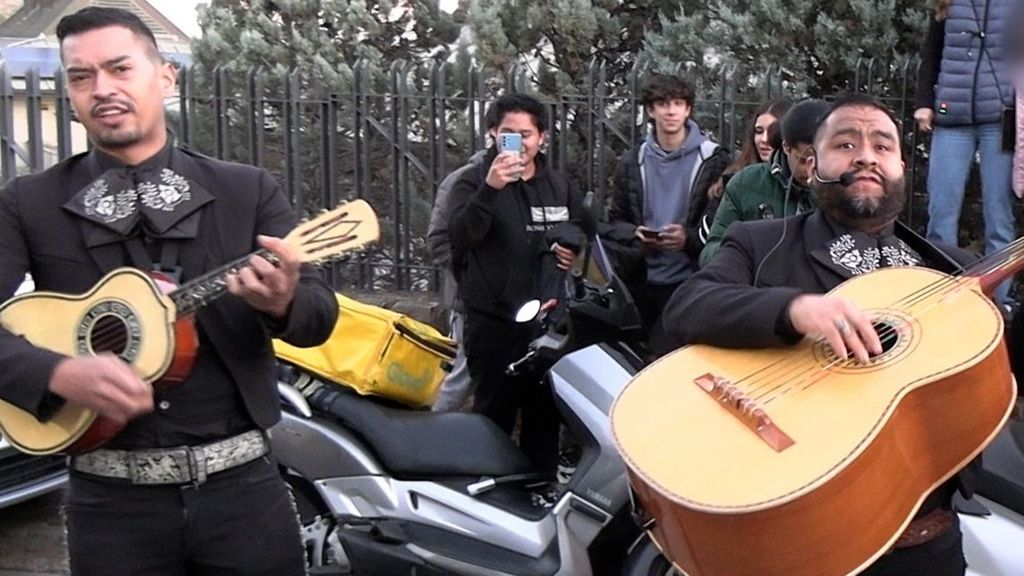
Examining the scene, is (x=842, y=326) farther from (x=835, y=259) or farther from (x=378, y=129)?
(x=378, y=129)

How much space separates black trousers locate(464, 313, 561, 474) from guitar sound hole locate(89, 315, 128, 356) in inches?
94.8

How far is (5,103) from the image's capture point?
723 centimetres

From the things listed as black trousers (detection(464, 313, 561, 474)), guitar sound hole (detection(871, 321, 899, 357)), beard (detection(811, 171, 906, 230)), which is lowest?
black trousers (detection(464, 313, 561, 474))

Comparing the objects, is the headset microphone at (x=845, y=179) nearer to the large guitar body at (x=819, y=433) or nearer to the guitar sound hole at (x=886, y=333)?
the large guitar body at (x=819, y=433)

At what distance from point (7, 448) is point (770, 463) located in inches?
148

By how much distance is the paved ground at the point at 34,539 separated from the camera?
4.90 m

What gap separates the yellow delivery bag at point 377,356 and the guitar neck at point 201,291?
1.66 m

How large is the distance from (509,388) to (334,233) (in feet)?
8.10

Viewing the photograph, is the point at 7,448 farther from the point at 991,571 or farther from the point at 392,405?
the point at 991,571

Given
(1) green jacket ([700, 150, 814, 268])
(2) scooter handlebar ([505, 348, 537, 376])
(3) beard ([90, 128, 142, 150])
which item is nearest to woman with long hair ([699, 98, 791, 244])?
(1) green jacket ([700, 150, 814, 268])

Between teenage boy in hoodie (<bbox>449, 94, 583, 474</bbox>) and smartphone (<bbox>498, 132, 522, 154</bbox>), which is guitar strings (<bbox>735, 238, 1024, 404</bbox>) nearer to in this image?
teenage boy in hoodie (<bbox>449, 94, 583, 474</bbox>)

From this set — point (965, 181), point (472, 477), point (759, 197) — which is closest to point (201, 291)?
point (472, 477)

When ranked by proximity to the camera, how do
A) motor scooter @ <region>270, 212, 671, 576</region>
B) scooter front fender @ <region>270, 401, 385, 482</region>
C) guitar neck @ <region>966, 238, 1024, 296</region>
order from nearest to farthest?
guitar neck @ <region>966, 238, 1024, 296</region>
motor scooter @ <region>270, 212, 671, 576</region>
scooter front fender @ <region>270, 401, 385, 482</region>

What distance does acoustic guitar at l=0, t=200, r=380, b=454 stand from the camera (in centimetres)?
241
